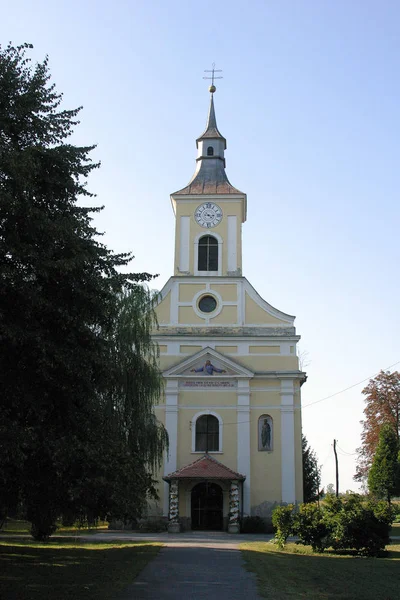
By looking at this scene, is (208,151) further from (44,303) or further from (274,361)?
(44,303)

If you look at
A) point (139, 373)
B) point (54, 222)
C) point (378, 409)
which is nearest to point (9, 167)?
point (54, 222)

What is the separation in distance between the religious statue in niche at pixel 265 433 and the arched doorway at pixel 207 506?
117 inches

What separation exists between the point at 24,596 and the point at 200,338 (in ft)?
76.3

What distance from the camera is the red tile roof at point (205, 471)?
30656 millimetres

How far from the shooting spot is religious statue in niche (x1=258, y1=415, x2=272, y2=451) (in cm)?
3291

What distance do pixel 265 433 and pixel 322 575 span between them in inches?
728

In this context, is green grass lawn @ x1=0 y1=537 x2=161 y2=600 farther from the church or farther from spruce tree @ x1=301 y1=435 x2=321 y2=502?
spruce tree @ x1=301 y1=435 x2=321 y2=502

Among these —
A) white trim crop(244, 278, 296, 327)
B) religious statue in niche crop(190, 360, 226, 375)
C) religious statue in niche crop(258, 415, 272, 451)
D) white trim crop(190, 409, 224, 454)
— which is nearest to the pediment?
religious statue in niche crop(190, 360, 226, 375)

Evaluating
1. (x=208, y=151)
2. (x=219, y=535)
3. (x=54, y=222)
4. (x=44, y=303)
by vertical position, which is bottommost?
(x=219, y=535)

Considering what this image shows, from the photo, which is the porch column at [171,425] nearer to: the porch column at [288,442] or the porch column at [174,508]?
the porch column at [174,508]

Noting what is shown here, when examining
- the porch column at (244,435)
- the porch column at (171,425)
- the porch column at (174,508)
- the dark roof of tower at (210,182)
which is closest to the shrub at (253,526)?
the porch column at (244,435)

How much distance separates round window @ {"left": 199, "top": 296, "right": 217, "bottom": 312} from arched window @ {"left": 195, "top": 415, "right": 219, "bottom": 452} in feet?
18.2

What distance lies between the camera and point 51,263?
38.6ft

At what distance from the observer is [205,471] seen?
3109 centimetres
